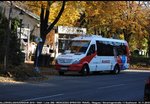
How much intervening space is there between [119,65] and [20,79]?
14326mm

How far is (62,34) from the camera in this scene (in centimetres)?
5209

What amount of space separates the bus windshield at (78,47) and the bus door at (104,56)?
1.20 metres

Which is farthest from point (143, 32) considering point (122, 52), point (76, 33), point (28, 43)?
point (122, 52)

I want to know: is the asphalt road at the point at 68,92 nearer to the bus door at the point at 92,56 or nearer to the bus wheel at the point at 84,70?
the bus wheel at the point at 84,70

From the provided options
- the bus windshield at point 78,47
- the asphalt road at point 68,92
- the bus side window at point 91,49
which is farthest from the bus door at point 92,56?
the asphalt road at point 68,92

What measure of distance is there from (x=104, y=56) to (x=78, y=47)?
111 inches

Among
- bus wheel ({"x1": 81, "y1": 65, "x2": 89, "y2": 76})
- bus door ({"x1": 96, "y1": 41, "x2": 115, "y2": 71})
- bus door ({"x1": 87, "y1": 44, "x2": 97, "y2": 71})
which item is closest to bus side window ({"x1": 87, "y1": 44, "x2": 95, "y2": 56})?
bus door ({"x1": 87, "y1": 44, "x2": 97, "y2": 71})

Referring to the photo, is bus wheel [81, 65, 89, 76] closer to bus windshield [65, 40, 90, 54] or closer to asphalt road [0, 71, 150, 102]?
bus windshield [65, 40, 90, 54]

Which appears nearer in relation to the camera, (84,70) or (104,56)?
(84,70)

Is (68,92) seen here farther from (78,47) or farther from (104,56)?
(104,56)

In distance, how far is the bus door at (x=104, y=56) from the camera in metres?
33.8

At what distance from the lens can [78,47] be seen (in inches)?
1289

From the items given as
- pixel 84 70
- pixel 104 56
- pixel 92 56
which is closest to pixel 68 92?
pixel 84 70

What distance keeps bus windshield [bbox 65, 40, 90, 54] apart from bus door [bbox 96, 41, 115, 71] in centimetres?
120
